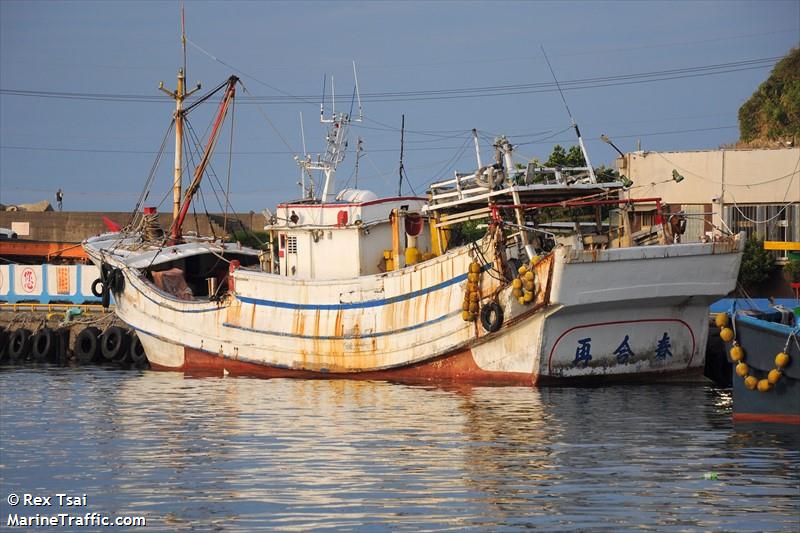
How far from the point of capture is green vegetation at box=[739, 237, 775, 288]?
38.6m

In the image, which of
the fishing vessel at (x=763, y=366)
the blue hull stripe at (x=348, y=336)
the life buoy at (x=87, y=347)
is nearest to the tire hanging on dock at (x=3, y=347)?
the life buoy at (x=87, y=347)

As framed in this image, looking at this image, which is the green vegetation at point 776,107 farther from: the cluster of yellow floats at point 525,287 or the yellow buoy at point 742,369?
the yellow buoy at point 742,369

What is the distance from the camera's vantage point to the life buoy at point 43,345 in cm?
3534

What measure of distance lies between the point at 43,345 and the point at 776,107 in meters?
37.1

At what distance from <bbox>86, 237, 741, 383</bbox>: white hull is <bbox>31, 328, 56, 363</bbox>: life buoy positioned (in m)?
A: 8.30

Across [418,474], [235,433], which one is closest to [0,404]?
[235,433]

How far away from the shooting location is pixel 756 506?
13.1 metres

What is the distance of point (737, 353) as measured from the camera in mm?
18156

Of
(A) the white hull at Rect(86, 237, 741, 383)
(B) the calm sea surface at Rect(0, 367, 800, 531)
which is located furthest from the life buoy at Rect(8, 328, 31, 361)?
(B) the calm sea surface at Rect(0, 367, 800, 531)

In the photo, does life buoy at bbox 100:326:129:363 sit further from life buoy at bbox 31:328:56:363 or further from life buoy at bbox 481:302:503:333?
life buoy at bbox 481:302:503:333

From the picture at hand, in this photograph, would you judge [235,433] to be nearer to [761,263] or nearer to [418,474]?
[418,474]

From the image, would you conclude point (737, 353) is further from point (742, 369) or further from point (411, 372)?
point (411, 372)

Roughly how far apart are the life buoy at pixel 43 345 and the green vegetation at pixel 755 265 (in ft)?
69.3

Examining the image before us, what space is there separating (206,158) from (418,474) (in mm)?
19874
